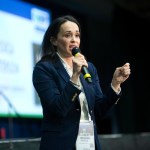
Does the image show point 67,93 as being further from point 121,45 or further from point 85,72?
point 121,45

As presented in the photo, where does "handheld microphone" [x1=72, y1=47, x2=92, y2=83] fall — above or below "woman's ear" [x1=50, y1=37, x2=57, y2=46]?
below

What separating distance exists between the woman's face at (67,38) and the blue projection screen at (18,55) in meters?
2.22

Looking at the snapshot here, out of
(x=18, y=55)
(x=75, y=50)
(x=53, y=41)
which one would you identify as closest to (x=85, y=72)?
(x=75, y=50)

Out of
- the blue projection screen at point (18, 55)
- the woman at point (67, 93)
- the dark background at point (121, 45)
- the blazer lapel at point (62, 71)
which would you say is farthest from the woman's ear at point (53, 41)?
the dark background at point (121, 45)

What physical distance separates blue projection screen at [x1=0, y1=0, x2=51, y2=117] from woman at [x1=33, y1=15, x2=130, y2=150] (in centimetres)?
220

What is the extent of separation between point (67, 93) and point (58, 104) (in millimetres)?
51

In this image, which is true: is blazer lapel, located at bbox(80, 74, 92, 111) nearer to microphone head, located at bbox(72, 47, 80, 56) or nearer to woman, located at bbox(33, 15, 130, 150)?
woman, located at bbox(33, 15, 130, 150)

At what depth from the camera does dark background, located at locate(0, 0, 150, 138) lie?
5883 mm

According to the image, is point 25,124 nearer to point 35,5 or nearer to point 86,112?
point 35,5

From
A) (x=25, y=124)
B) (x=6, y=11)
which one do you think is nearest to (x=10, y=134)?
(x=25, y=124)

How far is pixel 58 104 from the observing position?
58.9 inches

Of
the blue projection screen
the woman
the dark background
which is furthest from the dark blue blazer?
the dark background

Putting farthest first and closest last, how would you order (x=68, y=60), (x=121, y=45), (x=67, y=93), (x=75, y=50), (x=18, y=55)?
1. (x=121, y=45)
2. (x=18, y=55)
3. (x=68, y=60)
4. (x=75, y=50)
5. (x=67, y=93)

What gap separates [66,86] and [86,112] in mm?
162
